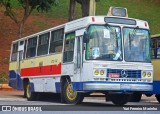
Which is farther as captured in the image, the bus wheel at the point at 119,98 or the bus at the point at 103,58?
the bus wheel at the point at 119,98

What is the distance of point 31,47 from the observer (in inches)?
857

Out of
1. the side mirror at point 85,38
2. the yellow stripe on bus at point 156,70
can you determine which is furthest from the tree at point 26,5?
the side mirror at point 85,38

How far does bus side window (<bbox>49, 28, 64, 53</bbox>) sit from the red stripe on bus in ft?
2.24

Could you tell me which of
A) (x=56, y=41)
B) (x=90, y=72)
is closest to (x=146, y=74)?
(x=90, y=72)

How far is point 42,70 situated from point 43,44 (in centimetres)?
112

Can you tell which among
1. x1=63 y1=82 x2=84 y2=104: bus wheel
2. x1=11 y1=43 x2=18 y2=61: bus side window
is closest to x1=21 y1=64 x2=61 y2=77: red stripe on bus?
x1=63 y1=82 x2=84 y2=104: bus wheel

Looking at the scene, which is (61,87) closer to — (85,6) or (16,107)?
(16,107)

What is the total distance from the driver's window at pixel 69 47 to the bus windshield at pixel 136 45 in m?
2.05

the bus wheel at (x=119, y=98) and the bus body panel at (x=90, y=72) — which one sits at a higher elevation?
the bus body panel at (x=90, y=72)

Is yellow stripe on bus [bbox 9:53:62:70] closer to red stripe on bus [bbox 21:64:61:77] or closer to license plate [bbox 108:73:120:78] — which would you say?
red stripe on bus [bbox 21:64:61:77]

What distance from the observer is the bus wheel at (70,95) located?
1683cm

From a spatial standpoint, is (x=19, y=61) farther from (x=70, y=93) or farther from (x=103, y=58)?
(x=103, y=58)

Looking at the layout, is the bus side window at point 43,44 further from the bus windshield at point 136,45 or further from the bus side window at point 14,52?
the bus windshield at point 136,45

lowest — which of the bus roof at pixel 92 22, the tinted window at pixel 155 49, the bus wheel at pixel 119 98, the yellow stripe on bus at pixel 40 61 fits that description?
the bus wheel at pixel 119 98
